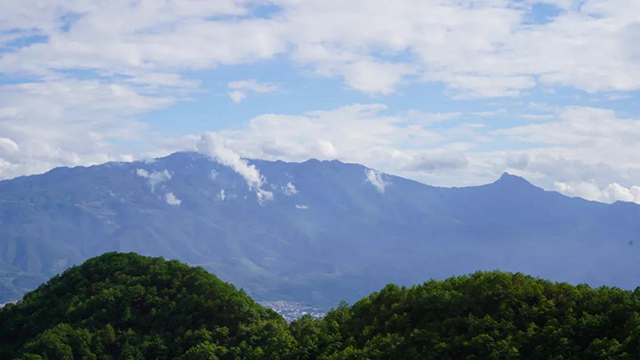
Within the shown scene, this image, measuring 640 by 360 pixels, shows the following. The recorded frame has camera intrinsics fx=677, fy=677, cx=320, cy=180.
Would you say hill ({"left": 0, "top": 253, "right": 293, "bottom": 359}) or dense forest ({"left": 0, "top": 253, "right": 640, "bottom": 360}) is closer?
dense forest ({"left": 0, "top": 253, "right": 640, "bottom": 360})

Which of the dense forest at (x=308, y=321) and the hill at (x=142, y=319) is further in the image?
the hill at (x=142, y=319)

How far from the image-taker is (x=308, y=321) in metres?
53.6

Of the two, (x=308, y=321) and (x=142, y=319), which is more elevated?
(x=308, y=321)

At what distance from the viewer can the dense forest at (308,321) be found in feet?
127

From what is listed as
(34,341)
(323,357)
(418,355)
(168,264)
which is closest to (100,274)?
(168,264)

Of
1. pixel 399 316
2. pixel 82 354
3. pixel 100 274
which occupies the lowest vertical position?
pixel 82 354

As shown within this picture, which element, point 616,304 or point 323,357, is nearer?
point 616,304

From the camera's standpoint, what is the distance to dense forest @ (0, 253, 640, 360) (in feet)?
127

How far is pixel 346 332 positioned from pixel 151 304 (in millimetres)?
17435

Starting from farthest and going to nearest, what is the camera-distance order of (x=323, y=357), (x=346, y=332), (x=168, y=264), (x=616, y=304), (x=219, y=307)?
(x=168, y=264) → (x=219, y=307) → (x=346, y=332) → (x=323, y=357) → (x=616, y=304)

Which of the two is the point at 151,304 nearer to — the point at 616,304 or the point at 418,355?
the point at 418,355

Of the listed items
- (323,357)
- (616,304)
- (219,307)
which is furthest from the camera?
(219,307)

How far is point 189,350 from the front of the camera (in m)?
48.3

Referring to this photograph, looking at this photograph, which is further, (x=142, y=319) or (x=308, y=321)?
(x=142, y=319)
